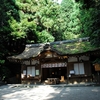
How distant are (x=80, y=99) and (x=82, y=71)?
315 inches

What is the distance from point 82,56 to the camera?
1617cm

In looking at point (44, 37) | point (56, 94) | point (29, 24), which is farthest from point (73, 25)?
point (56, 94)

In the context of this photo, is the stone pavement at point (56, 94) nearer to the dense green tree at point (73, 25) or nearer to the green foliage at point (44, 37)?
the green foliage at point (44, 37)

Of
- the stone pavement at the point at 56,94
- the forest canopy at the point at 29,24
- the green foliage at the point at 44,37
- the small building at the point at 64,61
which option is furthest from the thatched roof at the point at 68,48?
the green foliage at the point at 44,37

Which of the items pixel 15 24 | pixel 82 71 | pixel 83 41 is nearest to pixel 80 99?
pixel 82 71

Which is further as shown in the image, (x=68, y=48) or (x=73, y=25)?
(x=73, y=25)

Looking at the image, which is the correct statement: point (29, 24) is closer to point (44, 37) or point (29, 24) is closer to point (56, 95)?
point (44, 37)

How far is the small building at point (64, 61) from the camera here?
51.9ft

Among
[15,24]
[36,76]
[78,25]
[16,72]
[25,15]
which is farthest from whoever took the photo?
[78,25]

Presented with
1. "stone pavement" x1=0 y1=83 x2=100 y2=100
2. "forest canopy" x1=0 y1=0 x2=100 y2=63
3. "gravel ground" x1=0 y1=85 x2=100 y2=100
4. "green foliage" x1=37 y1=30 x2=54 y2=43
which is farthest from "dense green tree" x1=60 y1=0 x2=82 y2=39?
"gravel ground" x1=0 y1=85 x2=100 y2=100

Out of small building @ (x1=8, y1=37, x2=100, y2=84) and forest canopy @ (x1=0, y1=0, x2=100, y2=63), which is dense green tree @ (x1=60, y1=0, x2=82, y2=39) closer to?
forest canopy @ (x1=0, y1=0, x2=100, y2=63)

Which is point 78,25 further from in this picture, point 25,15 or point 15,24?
point 15,24

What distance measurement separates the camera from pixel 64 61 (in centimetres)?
1692

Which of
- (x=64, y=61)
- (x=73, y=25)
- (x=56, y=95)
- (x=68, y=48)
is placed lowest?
(x=56, y=95)
